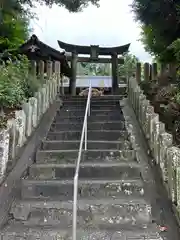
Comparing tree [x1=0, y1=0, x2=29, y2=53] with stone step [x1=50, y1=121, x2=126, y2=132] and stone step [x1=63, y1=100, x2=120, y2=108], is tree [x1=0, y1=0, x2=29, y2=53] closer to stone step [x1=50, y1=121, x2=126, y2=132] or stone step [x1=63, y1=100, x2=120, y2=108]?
stone step [x1=63, y1=100, x2=120, y2=108]

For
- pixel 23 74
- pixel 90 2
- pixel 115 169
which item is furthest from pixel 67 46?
pixel 115 169

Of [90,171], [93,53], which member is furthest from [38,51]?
[90,171]

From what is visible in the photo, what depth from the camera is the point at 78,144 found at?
4.66m

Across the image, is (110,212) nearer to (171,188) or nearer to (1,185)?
(171,188)

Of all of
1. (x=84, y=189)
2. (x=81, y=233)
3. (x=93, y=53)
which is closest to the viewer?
(x=81, y=233)

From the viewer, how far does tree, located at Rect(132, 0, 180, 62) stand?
6814mm

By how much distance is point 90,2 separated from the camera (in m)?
8.61

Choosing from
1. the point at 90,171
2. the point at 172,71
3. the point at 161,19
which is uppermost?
the point at 161,19

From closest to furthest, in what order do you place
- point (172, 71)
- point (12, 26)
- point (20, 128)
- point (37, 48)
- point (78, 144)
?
1. point (20, 128)
2. point (78, 144)
3. point (172, 71)
4. point (12, 26)
5. point (37, 48)

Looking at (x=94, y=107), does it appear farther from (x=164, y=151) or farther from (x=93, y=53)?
(x=93, y=53)

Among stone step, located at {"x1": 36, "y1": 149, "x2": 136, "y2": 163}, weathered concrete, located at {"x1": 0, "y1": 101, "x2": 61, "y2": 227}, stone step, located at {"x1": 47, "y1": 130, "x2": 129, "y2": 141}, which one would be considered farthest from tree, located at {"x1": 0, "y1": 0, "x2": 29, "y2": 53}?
stone step, located at {"x1": 36, "y1": 149, "x2": 136, "y2": 163}

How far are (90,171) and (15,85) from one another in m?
2.28

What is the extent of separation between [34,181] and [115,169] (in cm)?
100

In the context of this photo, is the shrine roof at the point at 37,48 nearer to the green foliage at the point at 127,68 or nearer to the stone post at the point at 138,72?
the green foliage at the point at 127,68
